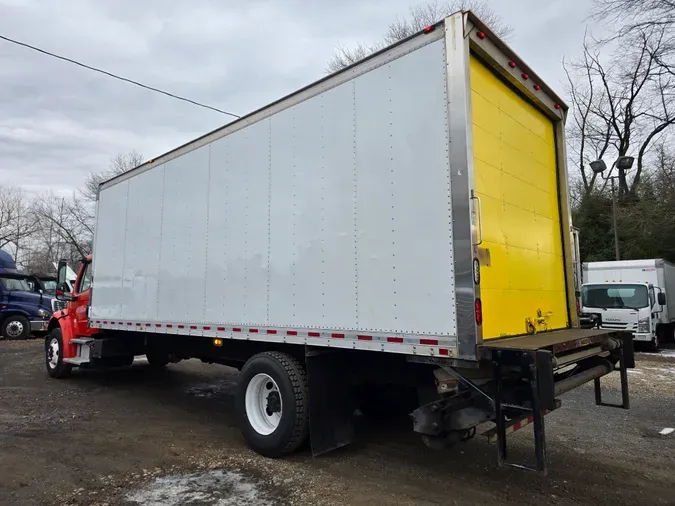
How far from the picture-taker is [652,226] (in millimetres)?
21125

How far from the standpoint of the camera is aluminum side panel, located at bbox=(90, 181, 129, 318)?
7.90m

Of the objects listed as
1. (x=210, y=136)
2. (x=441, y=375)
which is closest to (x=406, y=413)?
(x=441, y=375)

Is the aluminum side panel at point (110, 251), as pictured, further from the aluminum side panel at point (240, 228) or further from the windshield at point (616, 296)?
the windshield at point (616, 296)

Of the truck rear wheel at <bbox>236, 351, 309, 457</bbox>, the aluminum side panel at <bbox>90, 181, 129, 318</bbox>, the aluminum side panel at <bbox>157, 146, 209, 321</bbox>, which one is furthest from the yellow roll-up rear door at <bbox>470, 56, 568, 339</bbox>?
the aluminum side panel at <bbox>90, 181, 129, 318</bbox>

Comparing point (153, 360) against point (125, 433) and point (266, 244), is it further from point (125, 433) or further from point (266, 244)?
→ point (266, 244)

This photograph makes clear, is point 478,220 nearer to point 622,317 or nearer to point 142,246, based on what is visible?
point 142,246

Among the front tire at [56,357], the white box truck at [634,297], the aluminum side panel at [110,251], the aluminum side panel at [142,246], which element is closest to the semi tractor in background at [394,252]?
the aluminum side panel at [142,246]

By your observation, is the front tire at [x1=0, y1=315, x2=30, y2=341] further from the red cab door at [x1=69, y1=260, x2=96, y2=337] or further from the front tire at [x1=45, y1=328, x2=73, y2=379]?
the red cab door at [x1=69, y1=260, x2=96, y2=337]

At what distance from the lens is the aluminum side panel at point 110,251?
311 inches

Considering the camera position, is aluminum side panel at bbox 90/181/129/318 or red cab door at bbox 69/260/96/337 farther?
red cab door at bbox 69/260/96/337

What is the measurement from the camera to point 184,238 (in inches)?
257

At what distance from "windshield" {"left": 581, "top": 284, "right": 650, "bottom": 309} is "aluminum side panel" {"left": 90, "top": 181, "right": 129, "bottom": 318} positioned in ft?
46.7

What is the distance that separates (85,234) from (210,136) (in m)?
45.0

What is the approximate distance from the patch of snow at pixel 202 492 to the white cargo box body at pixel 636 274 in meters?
15.7
